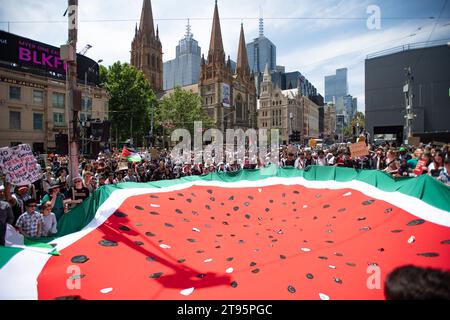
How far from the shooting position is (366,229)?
5.31m

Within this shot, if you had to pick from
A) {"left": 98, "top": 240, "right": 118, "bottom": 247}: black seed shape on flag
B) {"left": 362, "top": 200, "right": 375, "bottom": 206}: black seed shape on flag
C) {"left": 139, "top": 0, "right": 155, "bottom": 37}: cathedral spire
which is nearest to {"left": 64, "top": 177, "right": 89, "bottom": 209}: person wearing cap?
{"left": 98, "top": 240, "right": 118, "bottom": 247}: black seed shape on flag

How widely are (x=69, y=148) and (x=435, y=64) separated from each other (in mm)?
44968

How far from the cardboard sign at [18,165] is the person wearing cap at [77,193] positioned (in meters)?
0.97

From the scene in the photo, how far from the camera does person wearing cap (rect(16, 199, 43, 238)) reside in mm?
5066

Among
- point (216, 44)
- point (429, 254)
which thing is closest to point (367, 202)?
point (429, 254)

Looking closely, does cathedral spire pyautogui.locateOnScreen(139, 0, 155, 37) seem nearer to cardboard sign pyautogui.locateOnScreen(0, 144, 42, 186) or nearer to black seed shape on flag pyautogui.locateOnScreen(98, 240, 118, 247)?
cardboard sign pyautogui.locateOnScreen(0, 144, 42, 186)

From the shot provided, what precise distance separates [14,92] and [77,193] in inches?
1431

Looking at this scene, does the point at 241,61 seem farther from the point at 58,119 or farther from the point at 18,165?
the point at 18,165

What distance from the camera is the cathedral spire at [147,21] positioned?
81.3 m

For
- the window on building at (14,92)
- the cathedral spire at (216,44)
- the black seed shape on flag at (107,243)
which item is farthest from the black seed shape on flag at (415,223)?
the cathedral spire at (216,44)

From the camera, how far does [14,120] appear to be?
33.0m
